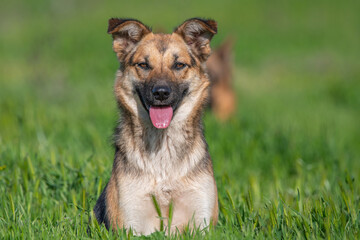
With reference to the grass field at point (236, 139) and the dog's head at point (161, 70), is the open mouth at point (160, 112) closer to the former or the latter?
the dog's head at point (161, 70)

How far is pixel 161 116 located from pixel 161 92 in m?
0.23

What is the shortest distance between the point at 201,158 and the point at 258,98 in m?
9.22

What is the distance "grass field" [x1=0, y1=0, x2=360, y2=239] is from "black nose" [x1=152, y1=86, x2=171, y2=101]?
1.11 m

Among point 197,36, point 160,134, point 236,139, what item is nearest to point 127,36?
point 197,36

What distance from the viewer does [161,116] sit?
4.34 metres

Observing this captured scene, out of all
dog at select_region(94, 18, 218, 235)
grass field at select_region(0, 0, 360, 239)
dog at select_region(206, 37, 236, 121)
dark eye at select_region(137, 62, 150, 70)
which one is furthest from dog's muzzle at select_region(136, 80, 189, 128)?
dog at select_region(206, 37, 236, 121)

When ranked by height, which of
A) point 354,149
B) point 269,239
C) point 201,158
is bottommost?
point 354,149

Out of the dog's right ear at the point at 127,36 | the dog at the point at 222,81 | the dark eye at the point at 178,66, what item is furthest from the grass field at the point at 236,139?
the dark eye at the point at 178,66

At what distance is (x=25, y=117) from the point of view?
8.00 m

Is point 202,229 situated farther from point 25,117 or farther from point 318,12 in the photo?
point 318,12

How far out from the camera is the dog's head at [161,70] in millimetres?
4332

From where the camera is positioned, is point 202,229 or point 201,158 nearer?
point 202,229

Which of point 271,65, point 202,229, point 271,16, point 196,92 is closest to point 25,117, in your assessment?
point 196,92

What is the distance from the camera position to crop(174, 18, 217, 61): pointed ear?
468cm
